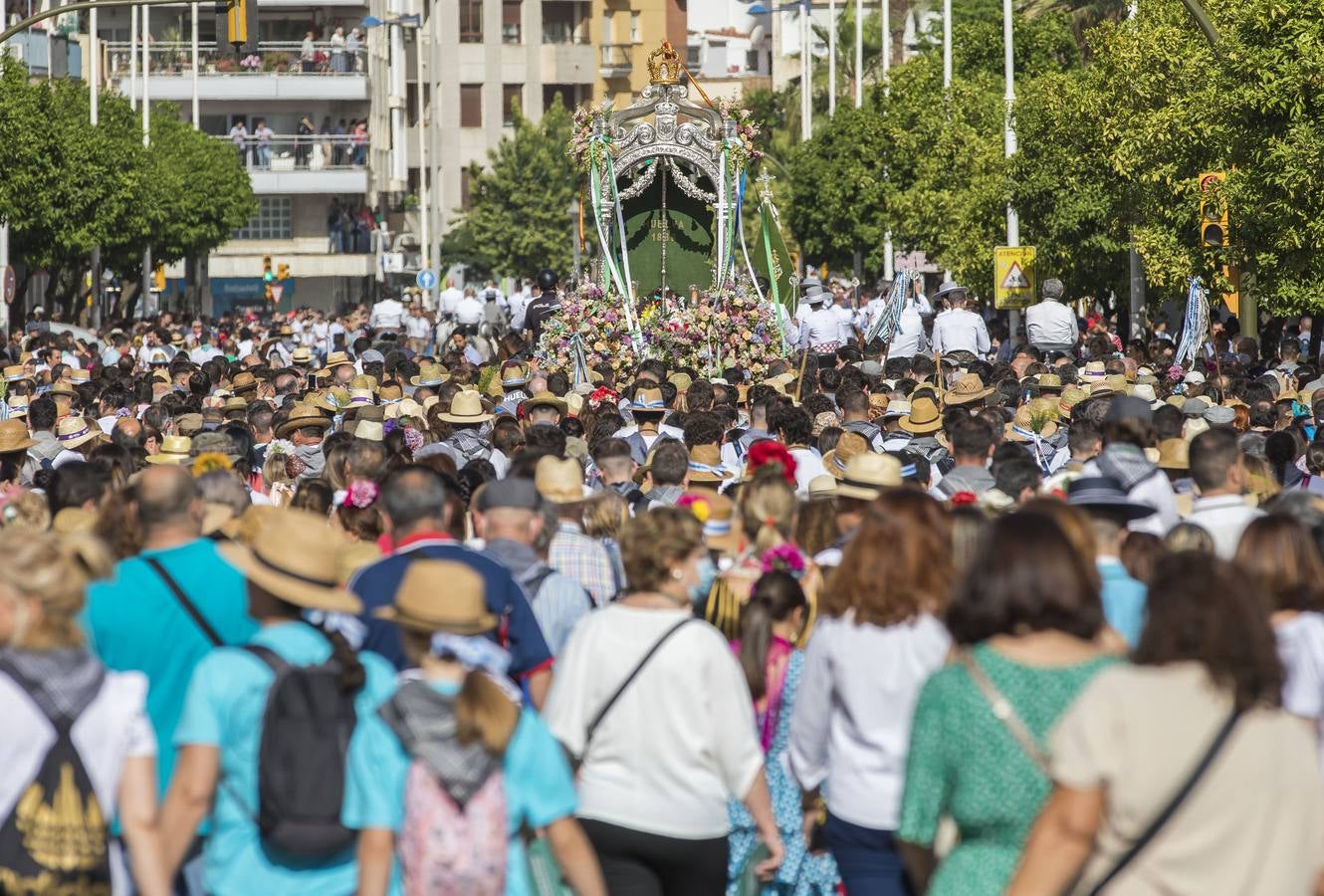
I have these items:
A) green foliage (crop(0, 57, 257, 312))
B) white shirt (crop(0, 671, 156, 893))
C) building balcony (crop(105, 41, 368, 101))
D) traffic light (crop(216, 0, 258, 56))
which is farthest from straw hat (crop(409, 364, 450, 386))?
building balcony (crop(105, 41, 368, 101))

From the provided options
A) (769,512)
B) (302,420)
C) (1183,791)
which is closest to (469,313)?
(302,420)

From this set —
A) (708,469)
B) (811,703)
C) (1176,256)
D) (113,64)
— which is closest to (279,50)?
(113,64)

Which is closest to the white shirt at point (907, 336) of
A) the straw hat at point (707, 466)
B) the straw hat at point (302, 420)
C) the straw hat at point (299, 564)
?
the straw hat at point (302, 420)

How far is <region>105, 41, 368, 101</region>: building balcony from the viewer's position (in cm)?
7250

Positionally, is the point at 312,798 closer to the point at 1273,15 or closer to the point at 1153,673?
the point at 1153,673

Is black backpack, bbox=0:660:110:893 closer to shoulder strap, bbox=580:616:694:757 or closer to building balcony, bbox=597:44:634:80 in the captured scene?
shoulder strap, bbox=580:616:694:757

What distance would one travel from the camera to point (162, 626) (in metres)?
6.51

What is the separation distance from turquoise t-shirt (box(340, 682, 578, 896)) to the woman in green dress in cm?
86

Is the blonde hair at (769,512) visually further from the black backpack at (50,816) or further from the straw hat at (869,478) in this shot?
the black backpack at (50,816)

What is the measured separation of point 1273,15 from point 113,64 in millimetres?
56558

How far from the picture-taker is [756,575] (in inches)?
320

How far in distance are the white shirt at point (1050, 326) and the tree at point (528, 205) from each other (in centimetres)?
5289

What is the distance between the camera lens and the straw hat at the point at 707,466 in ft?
39.1

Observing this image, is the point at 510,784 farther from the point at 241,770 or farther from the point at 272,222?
the point at 272,222
